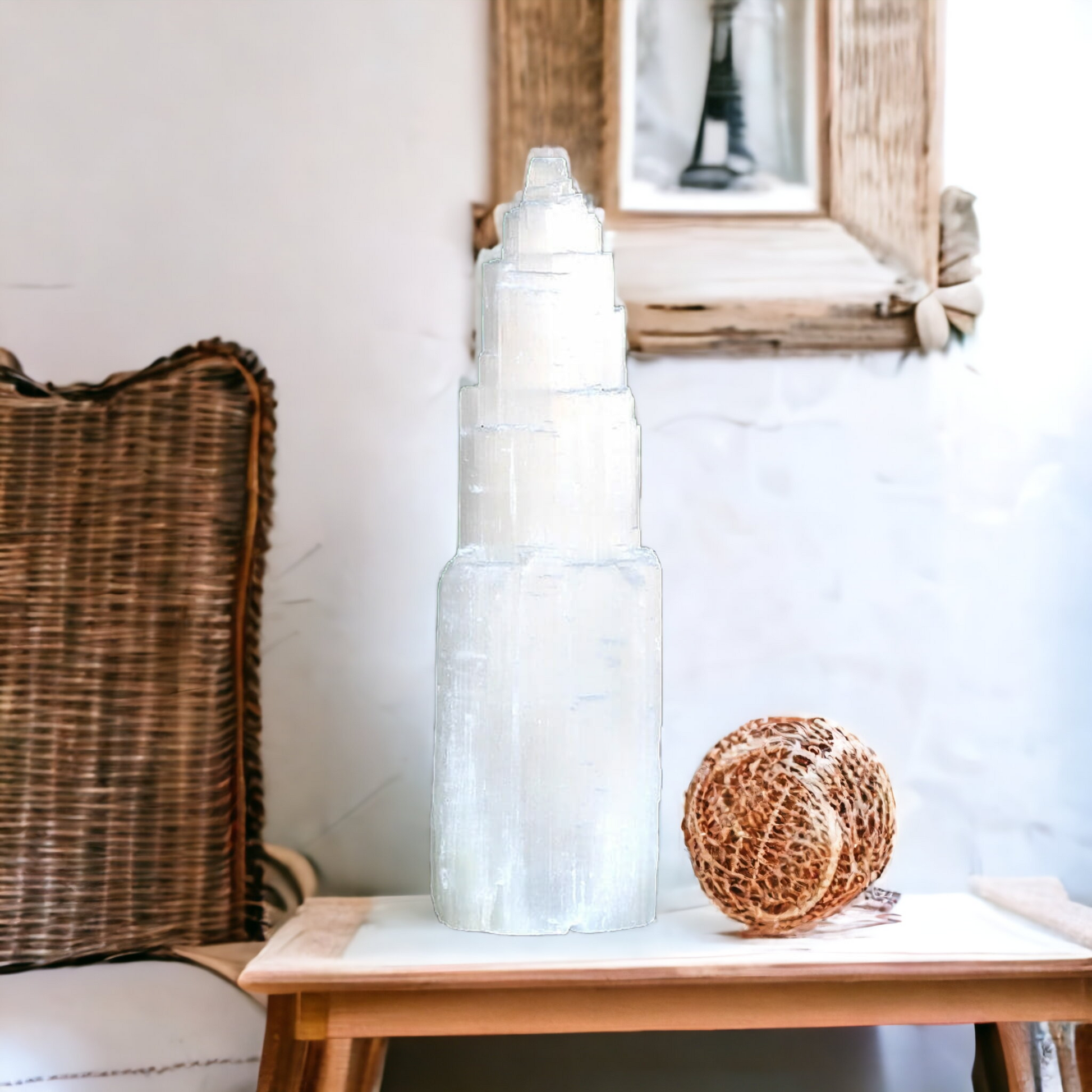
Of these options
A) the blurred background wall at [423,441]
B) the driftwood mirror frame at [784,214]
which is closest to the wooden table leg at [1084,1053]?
the blurred background wall at [423,441]

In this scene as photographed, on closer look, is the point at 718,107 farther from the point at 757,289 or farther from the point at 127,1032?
the point at 127,1032

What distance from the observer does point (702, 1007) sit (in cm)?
80

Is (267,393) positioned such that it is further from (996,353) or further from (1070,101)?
(1070,101)

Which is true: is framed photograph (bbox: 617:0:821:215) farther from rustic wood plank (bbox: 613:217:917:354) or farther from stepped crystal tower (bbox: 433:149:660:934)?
stepped crystal tower (bbox: 433:149:660:934)

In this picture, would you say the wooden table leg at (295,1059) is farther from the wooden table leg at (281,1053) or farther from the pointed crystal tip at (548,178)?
the pointed crystal tip at (548,178)

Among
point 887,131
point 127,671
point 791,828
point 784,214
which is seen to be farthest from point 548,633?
point 887,131

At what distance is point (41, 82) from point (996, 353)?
3.60 ft

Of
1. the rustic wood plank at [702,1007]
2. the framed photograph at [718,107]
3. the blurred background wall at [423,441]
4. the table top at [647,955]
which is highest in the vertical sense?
the framed photograph at [718,107]

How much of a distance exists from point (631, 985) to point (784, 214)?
82 centimetres

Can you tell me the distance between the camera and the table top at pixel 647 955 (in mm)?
766

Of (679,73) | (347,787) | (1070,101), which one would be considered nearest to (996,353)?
(1070,101)

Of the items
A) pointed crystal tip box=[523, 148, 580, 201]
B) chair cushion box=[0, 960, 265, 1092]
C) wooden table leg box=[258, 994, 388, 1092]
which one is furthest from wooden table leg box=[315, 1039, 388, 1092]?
pointed crystal tip box=[523, 148, 580, 201]

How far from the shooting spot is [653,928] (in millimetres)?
882

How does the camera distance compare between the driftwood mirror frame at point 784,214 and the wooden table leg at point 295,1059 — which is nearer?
the wooden table leg at point 295,1059
